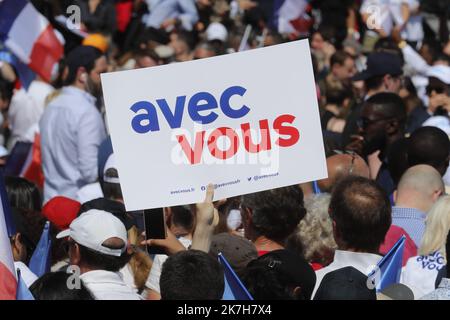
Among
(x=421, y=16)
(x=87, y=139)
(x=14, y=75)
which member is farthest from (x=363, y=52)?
(x=87, y=139)

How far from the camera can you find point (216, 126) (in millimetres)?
4652

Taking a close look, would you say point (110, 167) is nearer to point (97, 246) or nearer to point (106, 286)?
point (97, 246)

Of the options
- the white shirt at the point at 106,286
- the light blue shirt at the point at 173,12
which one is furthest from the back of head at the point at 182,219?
the light blue shirt at the point at 173,12

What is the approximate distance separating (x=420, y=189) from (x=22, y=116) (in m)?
4.93

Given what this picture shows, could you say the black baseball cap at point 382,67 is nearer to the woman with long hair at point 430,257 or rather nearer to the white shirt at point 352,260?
the woman with long hair at point 430,257

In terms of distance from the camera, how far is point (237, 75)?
4.62 metres

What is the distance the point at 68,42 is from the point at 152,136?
816 cm

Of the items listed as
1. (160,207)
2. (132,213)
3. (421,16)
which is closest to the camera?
(160,207)

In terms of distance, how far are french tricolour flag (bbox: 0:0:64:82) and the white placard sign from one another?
4925mm

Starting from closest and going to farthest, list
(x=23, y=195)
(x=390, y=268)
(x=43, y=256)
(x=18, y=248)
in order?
1. (x=390, y=268)
2. (x=43, y=256)
3. (x=18, y=248)
4. (x=23, y=195)

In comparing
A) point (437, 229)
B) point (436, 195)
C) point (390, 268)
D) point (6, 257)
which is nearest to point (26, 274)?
point (6, 257)

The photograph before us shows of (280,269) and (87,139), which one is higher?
(280,269)

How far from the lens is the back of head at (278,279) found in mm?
4027
